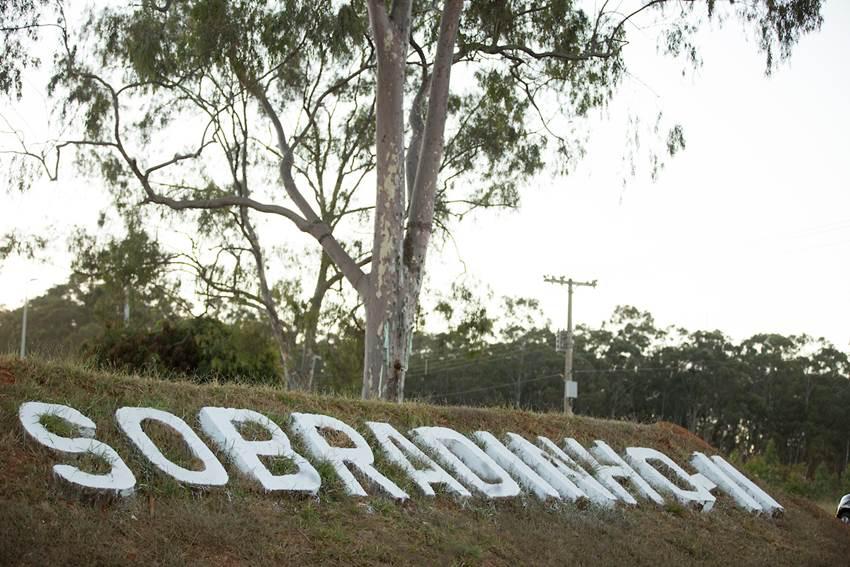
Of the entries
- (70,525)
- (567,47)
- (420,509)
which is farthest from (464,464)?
(567,47)

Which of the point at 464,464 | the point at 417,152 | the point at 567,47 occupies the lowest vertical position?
the point at 464,464

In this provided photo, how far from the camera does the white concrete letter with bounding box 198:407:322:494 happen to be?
27.6 feet

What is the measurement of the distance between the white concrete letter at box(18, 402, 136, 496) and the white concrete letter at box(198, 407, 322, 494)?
1109mm

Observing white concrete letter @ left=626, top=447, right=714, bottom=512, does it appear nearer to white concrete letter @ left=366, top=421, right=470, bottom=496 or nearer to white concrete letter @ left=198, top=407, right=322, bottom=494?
white concrete letter @ left=366, top=421, right=470, bottom=496

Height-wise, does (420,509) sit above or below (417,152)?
below

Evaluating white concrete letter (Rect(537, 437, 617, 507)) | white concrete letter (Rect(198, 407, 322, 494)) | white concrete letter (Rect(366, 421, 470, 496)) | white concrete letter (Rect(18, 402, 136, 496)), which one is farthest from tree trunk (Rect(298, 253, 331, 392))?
white concrete letter (Rect(18, 402, 136, 496))

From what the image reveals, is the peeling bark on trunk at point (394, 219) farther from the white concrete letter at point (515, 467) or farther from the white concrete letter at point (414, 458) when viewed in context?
the white concrete letter at point (414, 458)

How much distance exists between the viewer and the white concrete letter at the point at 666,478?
1259 centimetres


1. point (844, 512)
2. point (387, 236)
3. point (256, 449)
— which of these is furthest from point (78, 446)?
point (844, 512)

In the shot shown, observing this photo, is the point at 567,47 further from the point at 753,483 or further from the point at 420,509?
the point at 420,509

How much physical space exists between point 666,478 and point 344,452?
541 cm

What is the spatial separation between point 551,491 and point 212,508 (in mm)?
4184

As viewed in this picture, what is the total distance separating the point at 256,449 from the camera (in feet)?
28.9

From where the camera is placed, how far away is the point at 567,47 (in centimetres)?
1950
